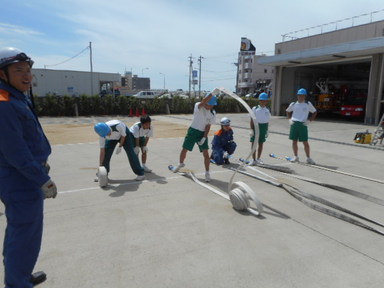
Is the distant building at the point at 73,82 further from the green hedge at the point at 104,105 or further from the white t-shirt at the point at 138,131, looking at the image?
the white t-shirt at the point at 138,131

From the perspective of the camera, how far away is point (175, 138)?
459 inches

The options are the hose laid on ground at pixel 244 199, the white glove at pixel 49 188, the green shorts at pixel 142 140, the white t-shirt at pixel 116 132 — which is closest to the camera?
the white glove at pixel 49 188

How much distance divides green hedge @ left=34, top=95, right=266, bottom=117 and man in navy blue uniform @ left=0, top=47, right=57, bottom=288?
21.3 meters

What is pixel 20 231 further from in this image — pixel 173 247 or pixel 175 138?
pixel 175 138

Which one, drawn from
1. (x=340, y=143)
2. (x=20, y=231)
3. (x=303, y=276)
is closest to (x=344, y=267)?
(x=303, y=276)

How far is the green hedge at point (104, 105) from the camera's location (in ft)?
71.4

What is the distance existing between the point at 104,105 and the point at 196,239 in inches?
860

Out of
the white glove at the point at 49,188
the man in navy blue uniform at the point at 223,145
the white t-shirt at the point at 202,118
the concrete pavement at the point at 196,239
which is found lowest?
the concrete pavement at the point at 196,239

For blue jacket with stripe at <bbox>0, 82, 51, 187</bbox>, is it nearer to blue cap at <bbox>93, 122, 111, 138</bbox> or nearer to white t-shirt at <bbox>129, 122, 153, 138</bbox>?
blue cap at <bbox>93, 122, 111, 138</bbox>

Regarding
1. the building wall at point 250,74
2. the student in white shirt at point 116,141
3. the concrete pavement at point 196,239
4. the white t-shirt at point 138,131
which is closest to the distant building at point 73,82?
the white t-shirt at point 138,131

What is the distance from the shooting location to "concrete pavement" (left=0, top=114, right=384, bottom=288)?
272 cm

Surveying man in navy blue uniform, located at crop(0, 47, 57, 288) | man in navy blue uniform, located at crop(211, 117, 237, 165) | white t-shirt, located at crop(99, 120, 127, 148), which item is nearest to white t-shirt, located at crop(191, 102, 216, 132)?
white t-shirt, located at crop(99, 120, 127, 148)

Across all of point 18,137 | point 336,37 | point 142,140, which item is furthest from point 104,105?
point 18,137

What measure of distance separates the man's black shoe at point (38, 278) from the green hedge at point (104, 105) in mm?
20976
